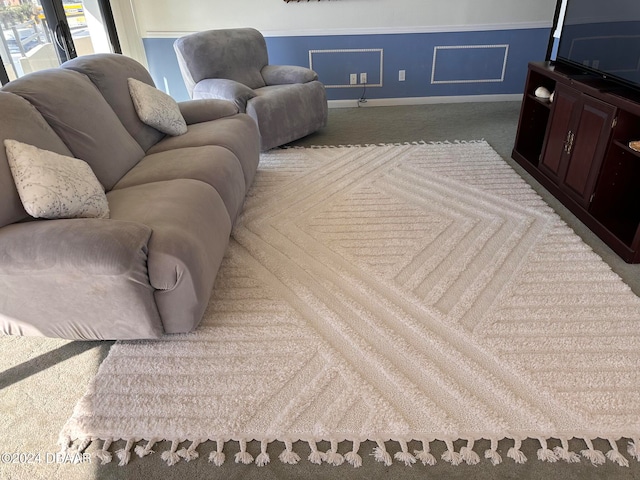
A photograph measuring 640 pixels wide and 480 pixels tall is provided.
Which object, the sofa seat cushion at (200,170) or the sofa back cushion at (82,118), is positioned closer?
the sofa back cushion at (82,118)

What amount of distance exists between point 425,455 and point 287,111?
2.93 meters

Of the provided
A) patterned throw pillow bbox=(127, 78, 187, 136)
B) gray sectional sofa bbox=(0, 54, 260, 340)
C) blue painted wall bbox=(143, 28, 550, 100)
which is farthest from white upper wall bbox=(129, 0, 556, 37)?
gray sectional sofa bbox=(0, 54, 260, 340)

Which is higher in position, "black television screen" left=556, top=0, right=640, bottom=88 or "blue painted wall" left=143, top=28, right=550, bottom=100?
"black television screen" left=556, top=0, right=640, bottom=88

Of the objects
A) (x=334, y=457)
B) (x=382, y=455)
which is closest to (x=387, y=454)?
(x=382, y=455)

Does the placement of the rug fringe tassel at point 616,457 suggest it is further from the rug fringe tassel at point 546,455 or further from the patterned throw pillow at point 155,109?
the patterned throw pillow at point 155,109

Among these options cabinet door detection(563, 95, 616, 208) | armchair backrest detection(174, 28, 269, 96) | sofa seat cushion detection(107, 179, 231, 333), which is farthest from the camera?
armchair backrest detection(174, 28, 269, 96)

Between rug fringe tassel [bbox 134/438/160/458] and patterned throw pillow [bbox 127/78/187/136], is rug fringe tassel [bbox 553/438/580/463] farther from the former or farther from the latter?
patterned throw pillow [bbox 127/78/187/136]

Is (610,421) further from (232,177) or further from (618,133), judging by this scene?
(232,177)

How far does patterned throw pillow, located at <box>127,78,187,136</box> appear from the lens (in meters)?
2.59

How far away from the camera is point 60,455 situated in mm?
1336

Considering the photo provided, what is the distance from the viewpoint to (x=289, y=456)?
1310mm

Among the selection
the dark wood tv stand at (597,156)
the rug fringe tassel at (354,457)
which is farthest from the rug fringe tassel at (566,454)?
the dark wood tv stand at (597,156)

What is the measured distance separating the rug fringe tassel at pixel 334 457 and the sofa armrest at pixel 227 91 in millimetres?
2714

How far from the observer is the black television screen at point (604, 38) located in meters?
2.21
